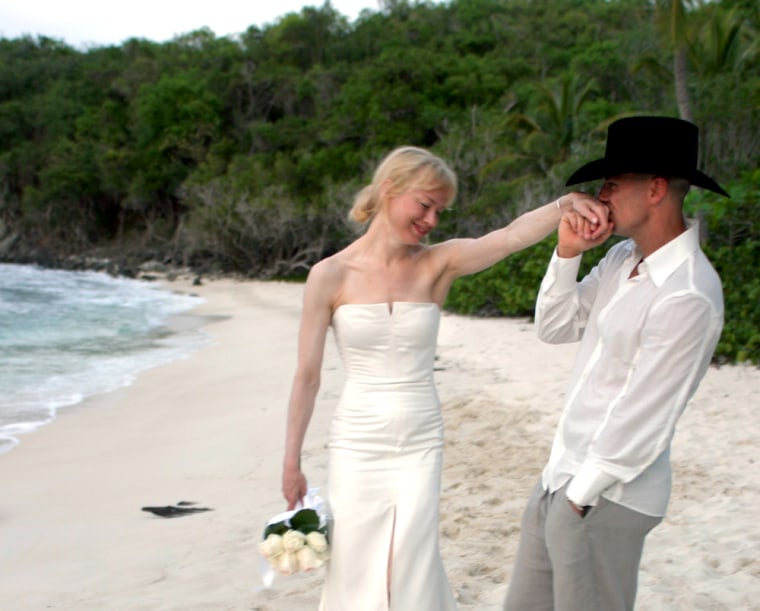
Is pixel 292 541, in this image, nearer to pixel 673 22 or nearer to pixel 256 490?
pixel 256 490

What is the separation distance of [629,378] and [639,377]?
2.9 inches

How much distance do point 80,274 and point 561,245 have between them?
43264mm

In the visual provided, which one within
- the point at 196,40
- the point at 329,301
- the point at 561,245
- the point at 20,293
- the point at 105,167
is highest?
the point at 196,40

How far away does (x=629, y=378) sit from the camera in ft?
7.63

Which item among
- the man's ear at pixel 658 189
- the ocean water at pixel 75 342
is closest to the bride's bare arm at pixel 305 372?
the man's ear at pixel 658 189

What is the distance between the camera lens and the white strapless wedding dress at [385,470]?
3000mm

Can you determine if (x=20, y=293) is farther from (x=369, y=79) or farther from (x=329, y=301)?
(x=329, y=301)

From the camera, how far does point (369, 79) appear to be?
134 feet

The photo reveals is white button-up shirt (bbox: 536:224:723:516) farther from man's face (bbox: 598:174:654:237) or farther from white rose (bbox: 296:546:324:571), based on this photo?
white rose (bbox: 296:546:324:571)

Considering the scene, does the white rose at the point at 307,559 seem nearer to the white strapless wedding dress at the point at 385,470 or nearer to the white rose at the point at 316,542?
the white rose at the point at 316,542

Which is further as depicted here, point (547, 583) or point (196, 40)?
point (196, 40)

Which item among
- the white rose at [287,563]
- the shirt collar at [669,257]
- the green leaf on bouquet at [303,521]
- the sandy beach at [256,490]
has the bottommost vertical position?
the sandy beach at [256,490]

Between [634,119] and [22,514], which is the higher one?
[634,119]

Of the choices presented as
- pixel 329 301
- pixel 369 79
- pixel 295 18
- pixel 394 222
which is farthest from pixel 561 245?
pixel 295 18
